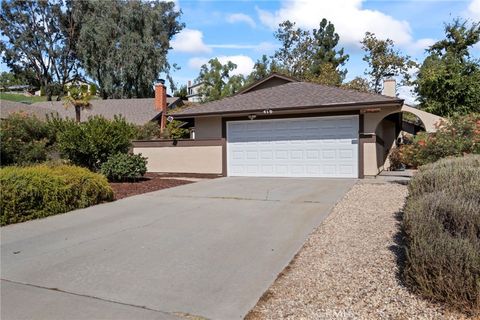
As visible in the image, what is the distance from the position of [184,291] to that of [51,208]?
5.44 m

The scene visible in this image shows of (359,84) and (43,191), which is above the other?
(359,84)

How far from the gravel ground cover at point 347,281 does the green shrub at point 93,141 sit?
9502mm

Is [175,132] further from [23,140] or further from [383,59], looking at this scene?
[383,59]

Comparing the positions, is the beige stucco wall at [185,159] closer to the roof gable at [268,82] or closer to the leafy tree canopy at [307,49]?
the roof gable at [268,82]

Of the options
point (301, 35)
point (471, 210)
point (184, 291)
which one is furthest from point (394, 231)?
point (301, 35)

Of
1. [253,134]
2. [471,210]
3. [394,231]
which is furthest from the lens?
[253,134]

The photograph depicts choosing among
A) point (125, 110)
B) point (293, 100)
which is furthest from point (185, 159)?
point (125, 110)

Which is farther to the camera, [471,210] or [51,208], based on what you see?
[51,208]

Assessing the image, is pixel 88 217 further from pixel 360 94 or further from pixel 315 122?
pixel 360 94

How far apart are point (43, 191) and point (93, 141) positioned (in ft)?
18.7

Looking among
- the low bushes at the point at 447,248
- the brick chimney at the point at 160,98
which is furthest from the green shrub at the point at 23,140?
the low bushes at the point at 447,248

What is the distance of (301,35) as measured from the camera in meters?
39.4

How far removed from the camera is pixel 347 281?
4363 millimetres

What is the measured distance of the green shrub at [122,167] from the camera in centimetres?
1358
